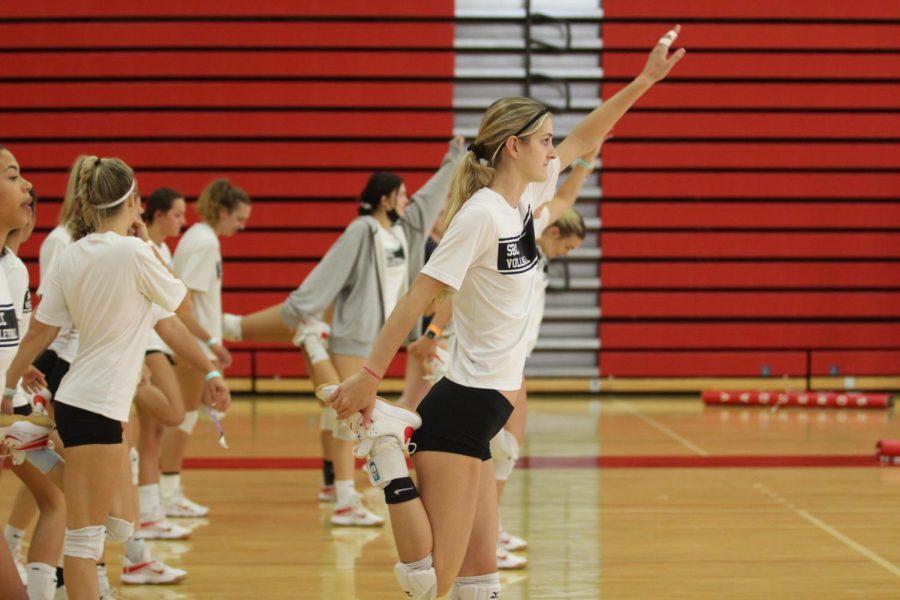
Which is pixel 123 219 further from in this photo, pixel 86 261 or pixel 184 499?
pixel 184 499

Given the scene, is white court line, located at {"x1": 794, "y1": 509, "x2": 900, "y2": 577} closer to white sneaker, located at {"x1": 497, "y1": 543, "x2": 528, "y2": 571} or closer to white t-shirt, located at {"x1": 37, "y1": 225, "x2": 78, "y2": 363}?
white sneaker, located at {"x1": 497, "y1": 543, "x2": 528, "y2": 571}

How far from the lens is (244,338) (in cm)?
657

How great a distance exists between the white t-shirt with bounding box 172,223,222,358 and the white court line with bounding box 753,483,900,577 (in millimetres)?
2753

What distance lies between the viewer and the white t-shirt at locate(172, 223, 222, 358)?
5.71 metres

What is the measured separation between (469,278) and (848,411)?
710 centimetres

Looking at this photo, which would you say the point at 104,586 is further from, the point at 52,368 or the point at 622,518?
the point at 622,518

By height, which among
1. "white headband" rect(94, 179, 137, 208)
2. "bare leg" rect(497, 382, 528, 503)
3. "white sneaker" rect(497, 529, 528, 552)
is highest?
"white headband" rect(94, 179, 137, 208)

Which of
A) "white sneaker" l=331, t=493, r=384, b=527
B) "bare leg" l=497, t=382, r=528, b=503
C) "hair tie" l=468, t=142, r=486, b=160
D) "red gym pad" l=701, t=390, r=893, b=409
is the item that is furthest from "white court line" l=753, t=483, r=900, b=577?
"red gym pad" l=701, t=390, r=893, b=409

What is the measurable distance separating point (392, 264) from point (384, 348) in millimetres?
2809

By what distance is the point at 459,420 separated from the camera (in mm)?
2832

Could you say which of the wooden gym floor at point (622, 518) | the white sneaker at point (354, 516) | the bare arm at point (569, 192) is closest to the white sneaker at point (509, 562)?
the wooden gym floor at point (622, 518)

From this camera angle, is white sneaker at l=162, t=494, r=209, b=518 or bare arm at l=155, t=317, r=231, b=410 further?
white sneaker at l=162, t=494, r=209, b=518

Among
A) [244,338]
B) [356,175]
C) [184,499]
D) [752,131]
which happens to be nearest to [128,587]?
A: [184,499]

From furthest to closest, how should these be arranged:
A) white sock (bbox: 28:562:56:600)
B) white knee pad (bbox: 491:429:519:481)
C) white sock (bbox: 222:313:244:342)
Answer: white sock (bbox: 222:313:244:342) → white knee pad (bbox: 491:429:519:481) → white sock (bbox: 28:562:56:600)
